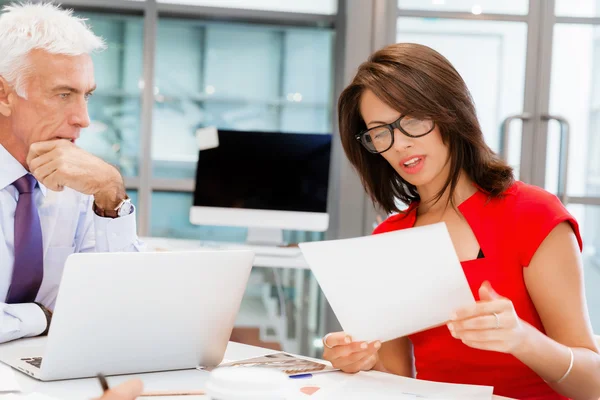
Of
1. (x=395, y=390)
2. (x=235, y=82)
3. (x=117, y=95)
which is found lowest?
(x=395, y=390)

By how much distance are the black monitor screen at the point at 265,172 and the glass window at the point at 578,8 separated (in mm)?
1444

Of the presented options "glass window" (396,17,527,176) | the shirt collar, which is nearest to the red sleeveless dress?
the shirt collar

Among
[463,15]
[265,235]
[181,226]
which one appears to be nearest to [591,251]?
[463,15]

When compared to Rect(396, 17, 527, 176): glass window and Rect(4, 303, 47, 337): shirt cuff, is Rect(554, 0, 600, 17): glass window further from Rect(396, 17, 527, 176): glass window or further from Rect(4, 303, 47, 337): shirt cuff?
Rect(4, 303, 47, 337): shirt cuff

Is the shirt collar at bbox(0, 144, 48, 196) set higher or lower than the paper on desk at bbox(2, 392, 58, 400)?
higher

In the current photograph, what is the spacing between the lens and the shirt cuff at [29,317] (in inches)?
52.4

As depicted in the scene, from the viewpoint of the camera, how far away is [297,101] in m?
3.93

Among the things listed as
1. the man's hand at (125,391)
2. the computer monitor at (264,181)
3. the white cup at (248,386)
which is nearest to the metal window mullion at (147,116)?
the computer monitor at (264,181)

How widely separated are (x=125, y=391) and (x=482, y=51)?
3.16 m

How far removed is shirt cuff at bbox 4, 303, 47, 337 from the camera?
1331 millimetres

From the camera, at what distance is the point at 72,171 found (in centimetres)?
147

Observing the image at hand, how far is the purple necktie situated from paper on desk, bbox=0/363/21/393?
45cm

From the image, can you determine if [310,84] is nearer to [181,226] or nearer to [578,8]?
[181,226]

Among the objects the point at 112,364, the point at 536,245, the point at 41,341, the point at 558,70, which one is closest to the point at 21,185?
the point at 41,341
